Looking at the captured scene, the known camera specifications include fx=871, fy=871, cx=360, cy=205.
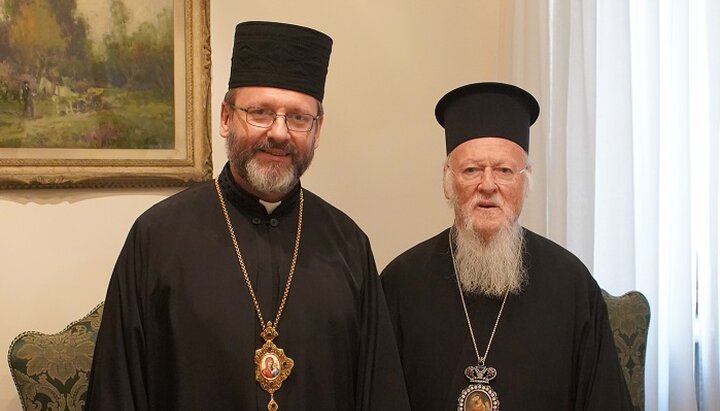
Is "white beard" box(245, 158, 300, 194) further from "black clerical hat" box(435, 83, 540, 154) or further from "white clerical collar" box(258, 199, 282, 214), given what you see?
"black clerical hat" box(435, 83, 540, 154)

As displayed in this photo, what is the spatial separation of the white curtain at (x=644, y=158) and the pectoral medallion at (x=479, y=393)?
1.07 metres

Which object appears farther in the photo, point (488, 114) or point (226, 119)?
point (488, 114)

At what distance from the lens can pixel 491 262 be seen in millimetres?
2877

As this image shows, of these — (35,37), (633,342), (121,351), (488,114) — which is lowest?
(633,342)

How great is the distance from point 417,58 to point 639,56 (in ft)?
3.53

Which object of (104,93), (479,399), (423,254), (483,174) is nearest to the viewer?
(479,399)

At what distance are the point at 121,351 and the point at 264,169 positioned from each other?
62 centimetres

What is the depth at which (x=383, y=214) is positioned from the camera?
4.14 meters

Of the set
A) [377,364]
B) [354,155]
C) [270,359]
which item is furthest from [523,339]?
[354,155]

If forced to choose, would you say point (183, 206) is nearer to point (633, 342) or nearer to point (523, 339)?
point (523, 339)

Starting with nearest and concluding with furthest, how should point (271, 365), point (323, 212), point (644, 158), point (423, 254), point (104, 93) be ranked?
point (271, 365) < point (323, 212) < point (423, 254) < point (104, 93) < point (644, 158)

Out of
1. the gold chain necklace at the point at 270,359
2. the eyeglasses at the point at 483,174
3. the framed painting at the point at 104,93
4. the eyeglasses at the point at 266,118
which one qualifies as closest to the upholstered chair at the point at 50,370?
the framed painting at the point at 104,93

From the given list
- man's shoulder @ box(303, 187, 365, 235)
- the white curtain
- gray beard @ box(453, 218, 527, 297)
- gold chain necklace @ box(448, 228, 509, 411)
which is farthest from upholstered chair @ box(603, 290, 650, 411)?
man's shoulder @ box(303, 187, 365, 235)

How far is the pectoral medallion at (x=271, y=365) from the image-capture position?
7.72 ft
